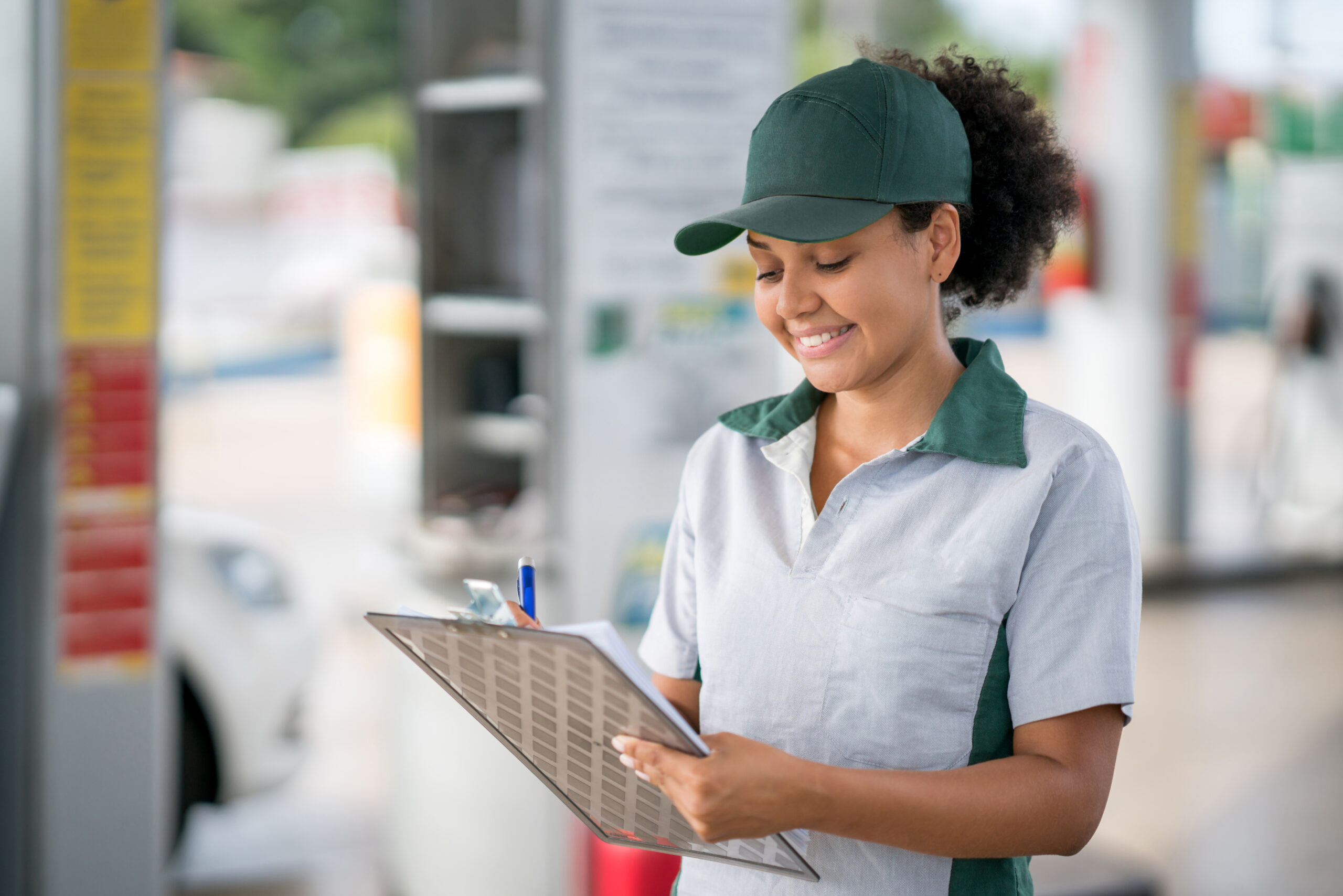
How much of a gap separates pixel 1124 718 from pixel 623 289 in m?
1.82

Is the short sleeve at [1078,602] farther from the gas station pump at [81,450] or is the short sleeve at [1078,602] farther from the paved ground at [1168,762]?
the paved ground at [1168,762]

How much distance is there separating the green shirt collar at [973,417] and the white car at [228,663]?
259 cm

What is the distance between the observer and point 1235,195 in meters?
10.9

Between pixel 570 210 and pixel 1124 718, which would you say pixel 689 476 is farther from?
pixel 570 210

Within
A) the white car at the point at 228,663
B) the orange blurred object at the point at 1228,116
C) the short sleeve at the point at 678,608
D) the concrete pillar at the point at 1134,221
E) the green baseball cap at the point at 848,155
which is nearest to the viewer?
the green baseball cap at the point at 848,155

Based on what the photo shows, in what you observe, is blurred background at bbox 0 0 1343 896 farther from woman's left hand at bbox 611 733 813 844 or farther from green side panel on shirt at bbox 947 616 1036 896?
woman's left hand at bbox 611 733 813 844

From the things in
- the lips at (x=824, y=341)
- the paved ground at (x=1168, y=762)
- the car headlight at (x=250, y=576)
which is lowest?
the paved ground at (x=1168, y=762)

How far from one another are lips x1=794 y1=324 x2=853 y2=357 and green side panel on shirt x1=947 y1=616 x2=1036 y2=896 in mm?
277

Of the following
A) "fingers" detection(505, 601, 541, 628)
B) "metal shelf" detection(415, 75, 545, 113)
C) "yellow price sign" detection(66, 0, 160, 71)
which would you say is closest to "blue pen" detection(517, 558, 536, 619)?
"fingers" detection(505, 601, 541, 628)

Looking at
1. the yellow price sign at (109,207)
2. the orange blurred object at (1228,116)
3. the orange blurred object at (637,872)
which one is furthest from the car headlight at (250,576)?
the orange blurred object at (1228,116)

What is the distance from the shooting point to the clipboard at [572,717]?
1043mm

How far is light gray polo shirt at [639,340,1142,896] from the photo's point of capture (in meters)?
1.16

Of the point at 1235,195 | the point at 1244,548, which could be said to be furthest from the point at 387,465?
the point at 1235,195

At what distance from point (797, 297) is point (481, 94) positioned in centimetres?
234
